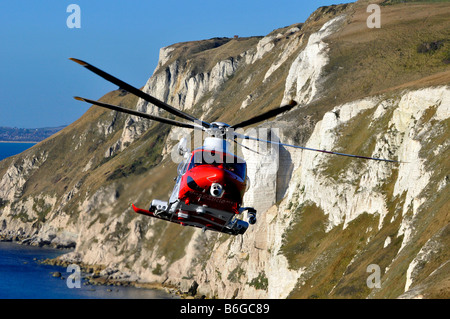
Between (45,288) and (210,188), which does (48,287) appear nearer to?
(45,288)

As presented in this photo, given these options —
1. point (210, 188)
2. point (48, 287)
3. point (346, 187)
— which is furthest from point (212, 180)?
point (48, 287)

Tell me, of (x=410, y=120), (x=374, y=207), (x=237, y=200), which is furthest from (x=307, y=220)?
(x=237, y=200)

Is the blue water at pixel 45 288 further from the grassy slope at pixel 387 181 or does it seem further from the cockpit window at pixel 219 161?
the cockpit window at pixel 219 161

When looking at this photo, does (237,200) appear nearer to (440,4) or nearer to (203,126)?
(203,126)

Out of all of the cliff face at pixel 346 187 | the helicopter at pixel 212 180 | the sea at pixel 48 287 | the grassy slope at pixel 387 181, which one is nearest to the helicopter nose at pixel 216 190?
the helicopter at pixel 212 180

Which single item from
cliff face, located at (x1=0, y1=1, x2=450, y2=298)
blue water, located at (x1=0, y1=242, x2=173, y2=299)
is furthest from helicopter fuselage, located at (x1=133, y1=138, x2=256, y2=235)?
blue water, located at (x1=0, y1=242, x2=173, y2=299)

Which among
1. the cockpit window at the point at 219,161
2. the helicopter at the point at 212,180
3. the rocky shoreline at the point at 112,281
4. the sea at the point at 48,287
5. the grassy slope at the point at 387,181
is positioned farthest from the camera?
the sea at the point at 48,287
